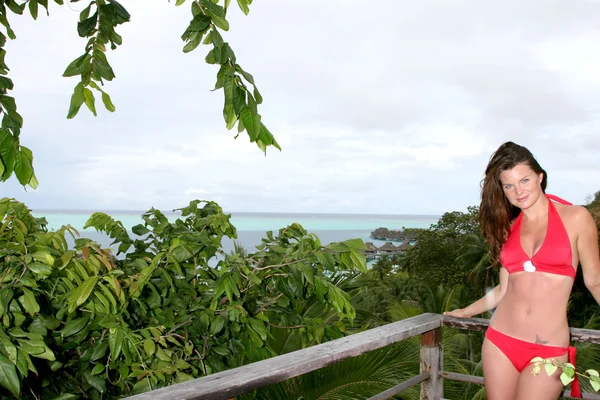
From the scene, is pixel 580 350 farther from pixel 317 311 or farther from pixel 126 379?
pixel 126 379

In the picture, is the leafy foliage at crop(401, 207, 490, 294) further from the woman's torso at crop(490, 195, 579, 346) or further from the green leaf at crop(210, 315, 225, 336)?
the green leaf at crop(210, 315, 225, 336)

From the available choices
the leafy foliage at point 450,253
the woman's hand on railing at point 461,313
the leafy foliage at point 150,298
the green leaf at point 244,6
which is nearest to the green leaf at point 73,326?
the leafy foliage at point 150,298

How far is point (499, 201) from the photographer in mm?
1979

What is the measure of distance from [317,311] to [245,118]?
11.9ft

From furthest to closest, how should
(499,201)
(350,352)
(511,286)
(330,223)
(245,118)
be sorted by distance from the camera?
(330,223) < (499,201) < (511,286) < (350,352) < (245,118)

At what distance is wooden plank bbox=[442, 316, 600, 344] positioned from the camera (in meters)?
2.05

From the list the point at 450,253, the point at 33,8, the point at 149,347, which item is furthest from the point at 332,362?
the point at 450,253

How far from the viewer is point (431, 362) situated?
92.7 inches

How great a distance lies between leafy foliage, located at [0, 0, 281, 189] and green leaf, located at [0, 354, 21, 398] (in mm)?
471

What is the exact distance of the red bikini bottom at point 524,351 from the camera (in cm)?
174

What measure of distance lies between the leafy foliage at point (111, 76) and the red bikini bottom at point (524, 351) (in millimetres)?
1051

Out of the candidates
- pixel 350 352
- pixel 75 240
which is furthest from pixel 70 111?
pixel 350 352

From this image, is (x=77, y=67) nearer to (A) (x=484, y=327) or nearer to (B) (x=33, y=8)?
(B) (x=33, y=8)

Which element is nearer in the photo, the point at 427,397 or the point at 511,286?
the point at 511,286
